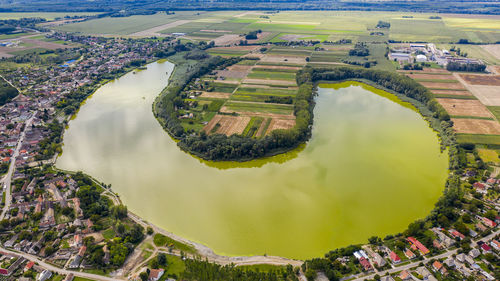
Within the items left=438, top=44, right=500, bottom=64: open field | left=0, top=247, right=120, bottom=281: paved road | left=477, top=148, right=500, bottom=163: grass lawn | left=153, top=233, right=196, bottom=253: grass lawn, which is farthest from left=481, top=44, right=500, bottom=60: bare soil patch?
left=0, top=247, right=120, bottom=281: paved road

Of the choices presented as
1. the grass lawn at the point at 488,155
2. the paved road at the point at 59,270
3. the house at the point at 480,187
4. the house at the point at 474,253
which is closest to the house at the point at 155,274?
the paved road at the point at 59,270

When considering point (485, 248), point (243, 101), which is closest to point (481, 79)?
point (243, 101)

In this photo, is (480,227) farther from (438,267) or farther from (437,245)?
(438,267)

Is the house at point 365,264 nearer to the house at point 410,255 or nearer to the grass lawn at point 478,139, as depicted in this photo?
the house at point 410,255

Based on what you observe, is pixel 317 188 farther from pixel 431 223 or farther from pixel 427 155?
pixel 427 155

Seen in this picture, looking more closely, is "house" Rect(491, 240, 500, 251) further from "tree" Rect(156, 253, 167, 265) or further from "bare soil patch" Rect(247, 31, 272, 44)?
"bare soil patch" Rect(247, 31, 272, 44)

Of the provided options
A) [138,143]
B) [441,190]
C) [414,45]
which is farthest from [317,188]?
[414,45]
